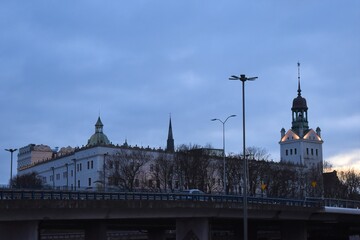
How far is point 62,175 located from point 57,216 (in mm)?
123465

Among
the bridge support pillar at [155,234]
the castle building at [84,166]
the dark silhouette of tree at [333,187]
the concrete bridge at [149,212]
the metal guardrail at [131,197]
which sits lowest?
the bridge support pillar at [155,234]

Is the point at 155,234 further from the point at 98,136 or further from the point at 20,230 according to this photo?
the point at 98,136

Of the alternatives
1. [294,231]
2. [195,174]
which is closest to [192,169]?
[195,174]

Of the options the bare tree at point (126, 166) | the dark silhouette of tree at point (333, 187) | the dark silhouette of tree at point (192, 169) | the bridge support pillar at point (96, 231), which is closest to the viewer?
the bridge support pillar at point (96, 231)

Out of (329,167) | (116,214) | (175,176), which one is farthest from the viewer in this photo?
(329,167)

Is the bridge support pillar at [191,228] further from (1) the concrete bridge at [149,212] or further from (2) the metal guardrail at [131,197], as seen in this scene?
(2) the metal guardrail at [131,197]

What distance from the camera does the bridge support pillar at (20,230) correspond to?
48844mm

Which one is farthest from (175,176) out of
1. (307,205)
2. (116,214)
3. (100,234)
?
(116,214)

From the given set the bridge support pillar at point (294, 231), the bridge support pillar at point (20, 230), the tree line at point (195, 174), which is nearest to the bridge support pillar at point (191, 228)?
the bridge support pillar at point (20, 230)

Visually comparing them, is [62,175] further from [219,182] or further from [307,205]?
[307,205]

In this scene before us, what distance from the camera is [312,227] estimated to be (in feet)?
312

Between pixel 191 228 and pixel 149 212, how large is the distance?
21.4 ft

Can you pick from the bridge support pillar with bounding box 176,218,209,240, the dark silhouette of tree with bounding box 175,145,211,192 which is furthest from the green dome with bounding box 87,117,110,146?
the bridge support pillar with bounding box 176,218,209,240

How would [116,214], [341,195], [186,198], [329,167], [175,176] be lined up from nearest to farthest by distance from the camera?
[116,214] < [186,198] < [175,176] < [341,195] < [329,167]
